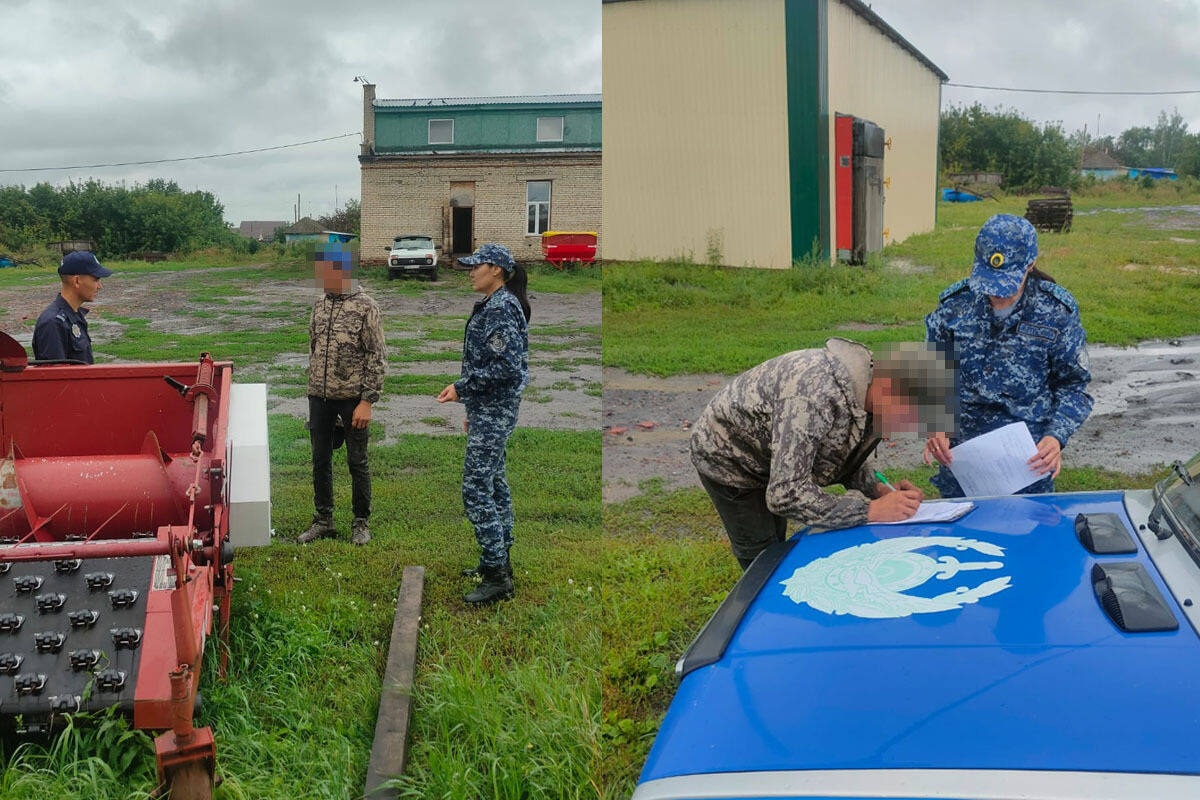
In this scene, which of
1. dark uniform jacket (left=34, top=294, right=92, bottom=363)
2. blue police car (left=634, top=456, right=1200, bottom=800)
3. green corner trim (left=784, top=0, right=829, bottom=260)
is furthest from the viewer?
green corner trim (left=784, top=0, right=829, bottom=260)

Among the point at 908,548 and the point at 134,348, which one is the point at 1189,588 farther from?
the point at 134,348

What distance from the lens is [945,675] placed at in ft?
5.16

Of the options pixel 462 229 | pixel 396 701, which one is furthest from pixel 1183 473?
pixel 462 229

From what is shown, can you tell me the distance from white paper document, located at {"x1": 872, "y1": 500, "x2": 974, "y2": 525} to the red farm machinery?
173cm

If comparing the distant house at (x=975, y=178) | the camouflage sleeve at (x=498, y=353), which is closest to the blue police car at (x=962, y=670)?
the camouflage sleeve at (x=498, y=353)

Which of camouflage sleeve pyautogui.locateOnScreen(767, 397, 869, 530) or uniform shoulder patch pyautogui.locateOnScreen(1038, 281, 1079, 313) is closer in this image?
camouflage sleeve pyautogui.locateOnScreen(767, 397, 869, 530)

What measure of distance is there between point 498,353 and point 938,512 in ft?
6.62

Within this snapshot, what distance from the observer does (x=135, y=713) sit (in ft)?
8.25

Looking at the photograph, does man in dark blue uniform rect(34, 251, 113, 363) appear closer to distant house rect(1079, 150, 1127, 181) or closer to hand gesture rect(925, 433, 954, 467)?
hand gesture rect(925, 433, 954, 467)

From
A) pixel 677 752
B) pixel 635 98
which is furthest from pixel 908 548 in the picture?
pixel 635 98

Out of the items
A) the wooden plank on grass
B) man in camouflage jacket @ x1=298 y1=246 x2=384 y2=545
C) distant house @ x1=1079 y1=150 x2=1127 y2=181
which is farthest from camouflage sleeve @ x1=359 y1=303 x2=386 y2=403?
distant house @ x1=1079 y1=150 x2=1127 y2=181

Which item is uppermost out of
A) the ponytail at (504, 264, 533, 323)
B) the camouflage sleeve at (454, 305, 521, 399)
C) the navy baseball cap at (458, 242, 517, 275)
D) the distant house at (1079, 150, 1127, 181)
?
the distant house at (1079, 150, 1127, 181)

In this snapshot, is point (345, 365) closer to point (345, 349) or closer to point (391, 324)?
point (345, 349)

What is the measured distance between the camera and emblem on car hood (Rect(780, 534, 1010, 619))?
1.90 m
